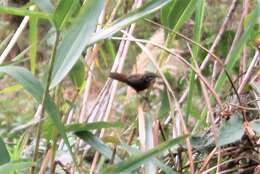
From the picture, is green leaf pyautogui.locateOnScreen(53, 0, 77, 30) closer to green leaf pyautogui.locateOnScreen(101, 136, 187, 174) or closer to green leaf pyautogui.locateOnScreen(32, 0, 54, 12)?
green leaf pyautogui.locateOnScreen(32, 0, 54, 12)

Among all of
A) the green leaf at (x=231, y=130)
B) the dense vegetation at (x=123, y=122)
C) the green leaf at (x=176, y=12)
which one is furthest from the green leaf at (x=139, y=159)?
the green leaf at (x=176, y=12)

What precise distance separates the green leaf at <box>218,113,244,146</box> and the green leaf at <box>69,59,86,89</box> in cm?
19

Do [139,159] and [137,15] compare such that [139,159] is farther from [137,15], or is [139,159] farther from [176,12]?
[176,12]

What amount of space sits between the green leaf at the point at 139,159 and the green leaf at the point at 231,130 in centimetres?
11

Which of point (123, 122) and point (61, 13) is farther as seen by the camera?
point (123, 122)

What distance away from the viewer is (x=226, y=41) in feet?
3.92

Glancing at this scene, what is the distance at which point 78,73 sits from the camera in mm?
736

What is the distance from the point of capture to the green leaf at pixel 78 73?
728mm

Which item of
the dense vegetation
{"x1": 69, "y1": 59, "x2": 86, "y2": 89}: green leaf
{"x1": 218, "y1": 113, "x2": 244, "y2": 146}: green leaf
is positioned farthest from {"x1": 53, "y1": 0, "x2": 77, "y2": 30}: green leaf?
{"x1": 218, "y1": 113, "x2": 244, "y2": 146}: green leaf

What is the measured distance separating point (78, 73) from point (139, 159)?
0.58 feet

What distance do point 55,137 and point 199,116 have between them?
0.95ft

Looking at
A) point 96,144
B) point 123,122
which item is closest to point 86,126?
point 96,144

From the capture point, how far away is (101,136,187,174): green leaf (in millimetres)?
599

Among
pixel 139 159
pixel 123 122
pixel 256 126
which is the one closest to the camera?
pixel 139 159
